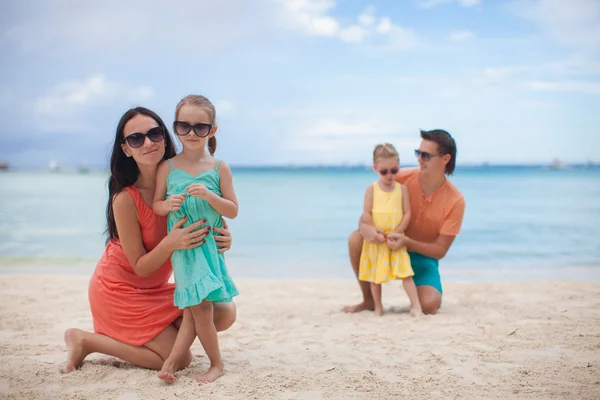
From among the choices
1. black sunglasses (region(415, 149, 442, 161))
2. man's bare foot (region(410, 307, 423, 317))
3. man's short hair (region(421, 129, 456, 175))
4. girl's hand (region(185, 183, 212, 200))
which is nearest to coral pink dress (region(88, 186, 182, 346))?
girl's hand (region(185, 183, 212, 200))

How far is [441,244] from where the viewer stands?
5074 mm

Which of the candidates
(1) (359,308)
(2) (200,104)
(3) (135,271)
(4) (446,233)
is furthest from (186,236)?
(4) (446,233)

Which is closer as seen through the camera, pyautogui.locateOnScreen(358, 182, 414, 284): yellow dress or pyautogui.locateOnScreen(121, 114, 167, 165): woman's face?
pyautogui.locateOnScreen(121, 114, 167, 165): woman's face

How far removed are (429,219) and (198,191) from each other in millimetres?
2803

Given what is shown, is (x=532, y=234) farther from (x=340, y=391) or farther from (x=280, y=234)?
(x=340, y=391)

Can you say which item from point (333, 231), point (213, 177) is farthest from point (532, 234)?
point (213, 177)

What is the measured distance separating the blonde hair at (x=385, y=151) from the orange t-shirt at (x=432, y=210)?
0.46 meters

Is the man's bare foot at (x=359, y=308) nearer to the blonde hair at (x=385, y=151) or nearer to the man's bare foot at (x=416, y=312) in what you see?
the man's bare foot at (x=416, y=312)

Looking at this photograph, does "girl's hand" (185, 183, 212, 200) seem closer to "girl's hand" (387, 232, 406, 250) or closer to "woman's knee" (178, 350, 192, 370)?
"woman's knee" (178, 350, 192, 370)

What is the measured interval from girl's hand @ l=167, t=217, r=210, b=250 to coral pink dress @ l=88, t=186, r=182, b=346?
0.29 m

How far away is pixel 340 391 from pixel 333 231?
10.7m

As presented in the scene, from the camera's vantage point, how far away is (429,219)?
5172 millimetres

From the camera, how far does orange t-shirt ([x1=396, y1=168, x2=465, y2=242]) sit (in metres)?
5.07

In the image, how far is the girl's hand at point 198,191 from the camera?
3051mm
